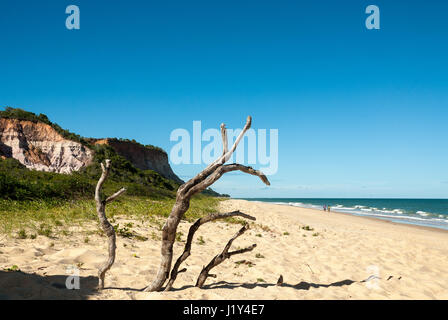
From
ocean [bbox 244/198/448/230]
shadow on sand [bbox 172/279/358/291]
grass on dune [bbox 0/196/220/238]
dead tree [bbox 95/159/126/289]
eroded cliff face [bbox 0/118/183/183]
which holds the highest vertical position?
eroded cliff face [bbox 0/118/183/183]

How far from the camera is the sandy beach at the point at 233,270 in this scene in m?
4.98

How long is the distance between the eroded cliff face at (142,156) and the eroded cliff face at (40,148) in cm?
1682

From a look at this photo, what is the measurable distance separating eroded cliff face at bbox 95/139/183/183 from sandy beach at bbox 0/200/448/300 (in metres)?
49.1

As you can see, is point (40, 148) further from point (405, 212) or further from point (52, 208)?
point (405, 212)

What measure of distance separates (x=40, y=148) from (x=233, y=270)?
35313 mm

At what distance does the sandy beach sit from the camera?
16.3 ft

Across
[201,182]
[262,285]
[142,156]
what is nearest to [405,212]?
[142,156]

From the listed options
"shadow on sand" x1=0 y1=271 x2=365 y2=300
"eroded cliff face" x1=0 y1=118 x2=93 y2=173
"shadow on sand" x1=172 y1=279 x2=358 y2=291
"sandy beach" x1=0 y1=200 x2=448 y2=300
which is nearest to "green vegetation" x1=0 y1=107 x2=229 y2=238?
"sandy beach" x1=0 y1=200 x2=448 y2=300

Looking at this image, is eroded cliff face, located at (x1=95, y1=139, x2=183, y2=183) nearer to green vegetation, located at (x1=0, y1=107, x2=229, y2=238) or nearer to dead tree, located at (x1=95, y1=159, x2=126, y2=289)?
green vegetation, located at (x1=0, y1=107, x2=229, y2=238)
